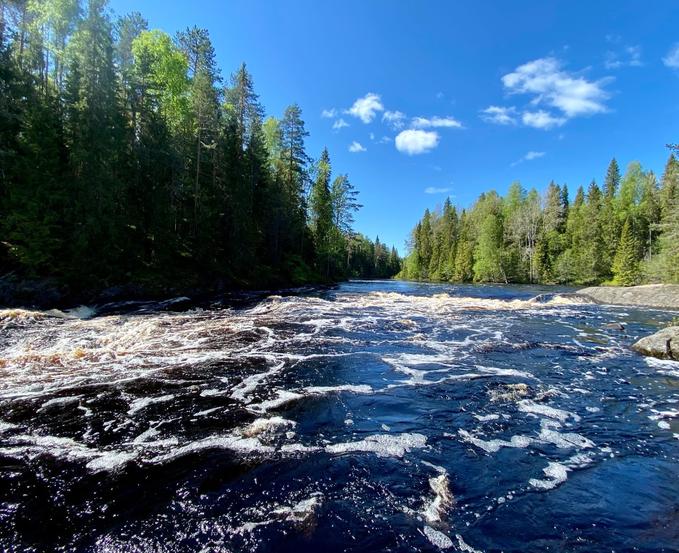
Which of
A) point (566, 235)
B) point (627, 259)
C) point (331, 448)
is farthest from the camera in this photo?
point (566, 235)

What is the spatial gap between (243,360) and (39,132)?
68.8ft

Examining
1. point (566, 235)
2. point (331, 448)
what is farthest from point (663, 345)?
point (566, 235)

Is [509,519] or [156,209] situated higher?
[156,209]

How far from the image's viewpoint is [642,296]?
2539 centimetres

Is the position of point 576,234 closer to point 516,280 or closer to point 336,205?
point 516,280

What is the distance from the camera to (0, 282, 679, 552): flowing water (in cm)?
351

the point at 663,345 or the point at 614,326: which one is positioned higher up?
the point at 663,345

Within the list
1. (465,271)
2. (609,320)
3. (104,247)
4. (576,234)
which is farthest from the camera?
(465,271)

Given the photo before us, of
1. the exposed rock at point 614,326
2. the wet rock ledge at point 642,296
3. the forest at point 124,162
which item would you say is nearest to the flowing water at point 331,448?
the exposed rock at point 614,326

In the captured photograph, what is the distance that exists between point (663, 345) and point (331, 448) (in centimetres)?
1119

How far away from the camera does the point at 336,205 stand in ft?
176

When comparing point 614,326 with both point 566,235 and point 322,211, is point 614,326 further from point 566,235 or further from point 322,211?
point 566,235

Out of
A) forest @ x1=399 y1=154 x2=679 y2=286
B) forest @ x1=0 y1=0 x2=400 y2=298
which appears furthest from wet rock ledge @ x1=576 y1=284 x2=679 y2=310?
forest @ x1=0 y1=0 x2=400 y2=298

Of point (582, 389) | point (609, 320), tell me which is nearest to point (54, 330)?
point (582, 389)
